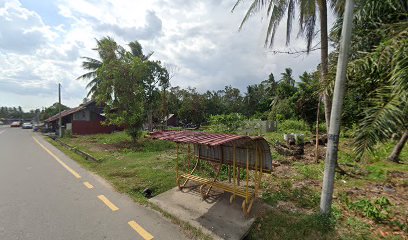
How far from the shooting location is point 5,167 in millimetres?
9781

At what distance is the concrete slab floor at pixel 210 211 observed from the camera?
430 cm

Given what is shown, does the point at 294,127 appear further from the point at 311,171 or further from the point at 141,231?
the point at 141,231

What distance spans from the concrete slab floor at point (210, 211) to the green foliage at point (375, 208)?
1.86m

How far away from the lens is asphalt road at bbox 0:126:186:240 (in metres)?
4.24

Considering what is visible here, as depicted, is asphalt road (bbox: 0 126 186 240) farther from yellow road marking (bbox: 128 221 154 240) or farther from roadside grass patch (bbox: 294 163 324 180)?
roadside grass patch (bbox: 294 163 324 180)

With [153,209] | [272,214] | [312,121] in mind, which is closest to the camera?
[272,214]

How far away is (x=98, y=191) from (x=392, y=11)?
7.62 meters

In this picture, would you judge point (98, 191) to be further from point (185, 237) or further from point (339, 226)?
point (339, 226)

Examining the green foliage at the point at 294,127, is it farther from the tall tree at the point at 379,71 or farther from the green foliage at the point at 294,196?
the tall tree at the point at 379,71

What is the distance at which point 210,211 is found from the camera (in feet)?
16.6

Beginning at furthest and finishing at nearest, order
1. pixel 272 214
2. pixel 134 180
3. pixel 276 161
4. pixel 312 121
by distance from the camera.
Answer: pixel 312 121 < pixel 276 161 < pixel 134 180 < pixel 272 214

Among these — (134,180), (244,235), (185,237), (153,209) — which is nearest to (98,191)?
(134,180)

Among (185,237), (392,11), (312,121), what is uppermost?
(392,11)

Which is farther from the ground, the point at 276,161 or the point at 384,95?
the point at 384,95
